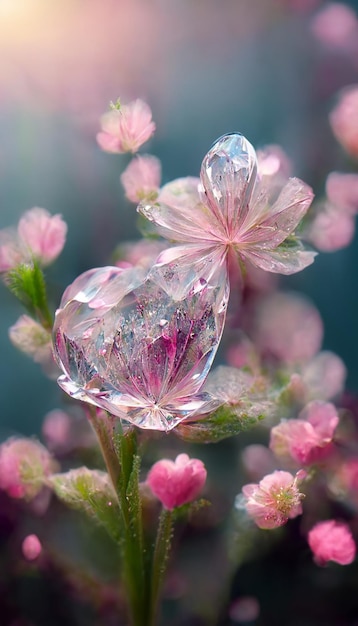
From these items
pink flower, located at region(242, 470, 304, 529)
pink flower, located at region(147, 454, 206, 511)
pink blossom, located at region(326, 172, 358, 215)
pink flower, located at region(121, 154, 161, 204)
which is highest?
pink flower, located at region(121, 154, 161, 204)

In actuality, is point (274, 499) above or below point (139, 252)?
below

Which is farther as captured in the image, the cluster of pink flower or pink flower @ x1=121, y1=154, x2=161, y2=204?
pink flower @ x1=121, y1=154, x2=161, y2=204

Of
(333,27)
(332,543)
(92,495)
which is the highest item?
(333,27)

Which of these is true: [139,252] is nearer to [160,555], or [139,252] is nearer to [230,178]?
[230,178]

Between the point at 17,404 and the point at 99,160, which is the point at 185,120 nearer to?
the point at 99,160

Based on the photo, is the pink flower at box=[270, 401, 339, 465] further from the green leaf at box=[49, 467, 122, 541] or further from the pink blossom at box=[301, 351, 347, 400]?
the green leaf at box=[49, 467, 122, 541]

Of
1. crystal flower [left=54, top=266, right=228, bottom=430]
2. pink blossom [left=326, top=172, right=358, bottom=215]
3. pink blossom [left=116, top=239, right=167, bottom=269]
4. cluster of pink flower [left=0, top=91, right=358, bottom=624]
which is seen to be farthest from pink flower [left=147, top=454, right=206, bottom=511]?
pink blossom [left=326, top=172, right=358, bottom=215]

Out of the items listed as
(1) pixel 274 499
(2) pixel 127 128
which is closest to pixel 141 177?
(2) pixel 127 128
